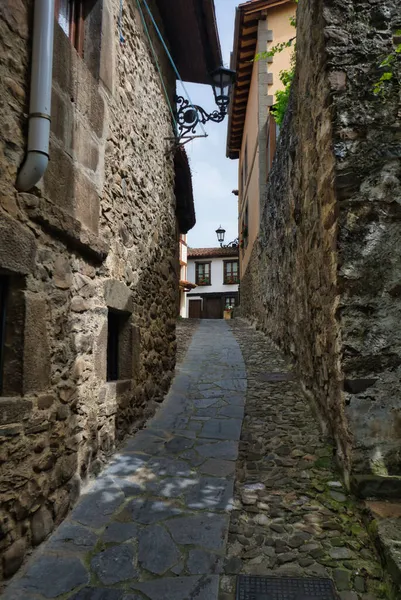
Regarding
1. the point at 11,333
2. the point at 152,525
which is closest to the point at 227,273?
the point at 152,525

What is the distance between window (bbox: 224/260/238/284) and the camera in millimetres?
26681

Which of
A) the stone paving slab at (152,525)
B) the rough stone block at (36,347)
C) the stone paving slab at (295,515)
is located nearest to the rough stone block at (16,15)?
the rough stone block at (36,347)

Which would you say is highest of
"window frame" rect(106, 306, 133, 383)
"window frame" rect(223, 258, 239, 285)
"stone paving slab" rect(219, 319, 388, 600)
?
"window frame" rect(223, 258, 239, 285)

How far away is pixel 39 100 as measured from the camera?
232 cm

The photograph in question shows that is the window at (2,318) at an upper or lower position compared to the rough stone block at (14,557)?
upper

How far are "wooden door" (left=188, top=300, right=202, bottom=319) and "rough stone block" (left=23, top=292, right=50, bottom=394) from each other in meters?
25.0

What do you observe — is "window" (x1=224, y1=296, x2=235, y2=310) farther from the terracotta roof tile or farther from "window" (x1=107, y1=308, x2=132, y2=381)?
"window" (x1=107, y1=308, x2=132, y2=381)

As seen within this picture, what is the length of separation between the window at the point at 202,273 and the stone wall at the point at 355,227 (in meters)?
23.5

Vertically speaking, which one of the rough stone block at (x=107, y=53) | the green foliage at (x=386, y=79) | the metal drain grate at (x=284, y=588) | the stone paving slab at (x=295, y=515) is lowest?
the metal drain grate at (x=284, y=588)

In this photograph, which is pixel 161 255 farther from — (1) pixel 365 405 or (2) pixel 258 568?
(2) pixel 258 568

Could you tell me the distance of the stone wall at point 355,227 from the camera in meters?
2.81

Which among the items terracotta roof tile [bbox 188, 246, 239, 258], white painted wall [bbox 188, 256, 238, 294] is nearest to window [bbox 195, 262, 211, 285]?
white painted wall [bbox 188, 256, 238, 294]

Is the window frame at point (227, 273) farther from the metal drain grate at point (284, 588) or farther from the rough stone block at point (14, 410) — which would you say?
the metal drain grate at point (284, 588)

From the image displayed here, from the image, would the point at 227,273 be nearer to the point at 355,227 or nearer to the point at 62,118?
the point at 355,227
